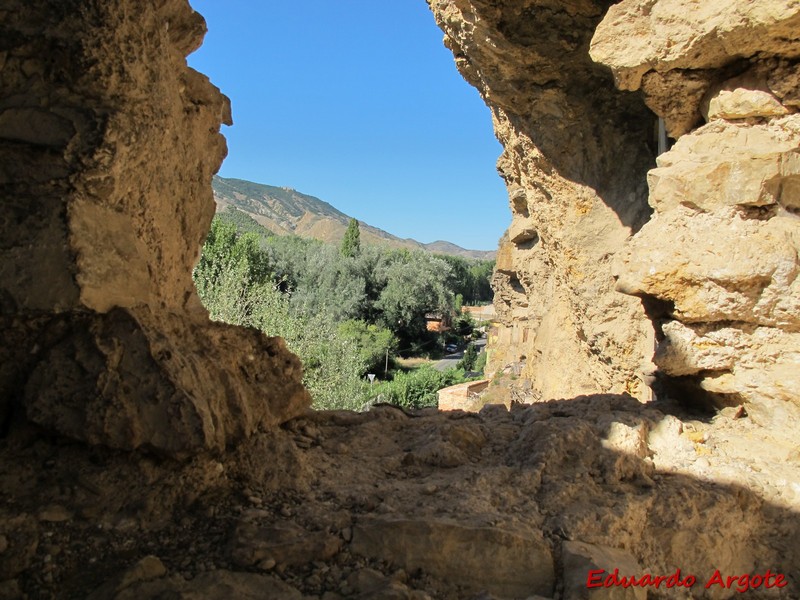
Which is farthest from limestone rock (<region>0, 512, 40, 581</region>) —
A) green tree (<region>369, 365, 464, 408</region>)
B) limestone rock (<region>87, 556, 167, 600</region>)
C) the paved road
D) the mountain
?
the mountain

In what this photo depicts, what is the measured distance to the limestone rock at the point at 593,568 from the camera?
6.21 ft

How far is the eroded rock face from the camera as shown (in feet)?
16.8

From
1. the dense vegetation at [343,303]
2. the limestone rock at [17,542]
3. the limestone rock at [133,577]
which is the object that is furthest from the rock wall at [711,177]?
the dense vegetation at [343,303]

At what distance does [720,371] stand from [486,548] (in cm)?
190

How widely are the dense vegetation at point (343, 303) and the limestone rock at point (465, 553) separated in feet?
32.7

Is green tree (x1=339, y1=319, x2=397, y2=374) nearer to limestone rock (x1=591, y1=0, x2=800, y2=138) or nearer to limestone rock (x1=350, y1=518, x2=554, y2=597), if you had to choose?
limestone rock (x1=591, y1=0, x2=800, y2=138)

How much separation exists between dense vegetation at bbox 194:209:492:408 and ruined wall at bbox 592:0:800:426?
30.2ft

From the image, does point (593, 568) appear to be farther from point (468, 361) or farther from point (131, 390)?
point (468, 361)

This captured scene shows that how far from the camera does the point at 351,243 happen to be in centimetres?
3662

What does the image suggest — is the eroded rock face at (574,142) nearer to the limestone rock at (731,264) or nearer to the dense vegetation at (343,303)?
the limestone rock at (731,264)

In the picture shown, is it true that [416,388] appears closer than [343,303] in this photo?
Yes

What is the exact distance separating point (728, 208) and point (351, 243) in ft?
111

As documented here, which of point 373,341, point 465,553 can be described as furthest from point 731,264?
point 373,341

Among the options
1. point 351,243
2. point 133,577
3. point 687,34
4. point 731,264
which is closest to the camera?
point 133,577
